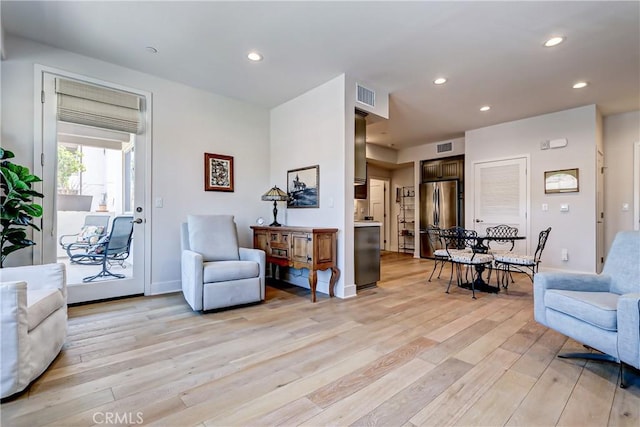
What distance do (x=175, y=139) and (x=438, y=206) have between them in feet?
17.7

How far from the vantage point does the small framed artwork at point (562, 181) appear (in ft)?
15.0

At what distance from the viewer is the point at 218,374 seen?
179cm

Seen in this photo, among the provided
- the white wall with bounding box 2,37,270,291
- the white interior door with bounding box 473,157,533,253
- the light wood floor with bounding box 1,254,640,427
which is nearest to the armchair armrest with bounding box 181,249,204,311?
the light wood floor with bounding box 1,254,640,427

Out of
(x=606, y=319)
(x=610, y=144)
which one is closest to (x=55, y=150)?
(x=606, y=319)

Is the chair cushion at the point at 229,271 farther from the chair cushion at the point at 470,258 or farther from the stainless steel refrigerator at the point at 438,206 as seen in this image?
the stainless steel refrigerator at the point at 438,206

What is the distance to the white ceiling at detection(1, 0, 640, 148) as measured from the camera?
2.43m

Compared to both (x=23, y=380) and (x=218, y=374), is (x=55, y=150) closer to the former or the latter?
(x=23, y=380)

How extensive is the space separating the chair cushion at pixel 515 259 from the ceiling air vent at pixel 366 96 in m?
2.59

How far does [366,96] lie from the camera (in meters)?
3.81

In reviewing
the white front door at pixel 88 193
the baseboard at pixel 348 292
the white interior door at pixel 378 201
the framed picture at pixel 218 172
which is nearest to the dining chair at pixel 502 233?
the baseboard at pixel 348 292

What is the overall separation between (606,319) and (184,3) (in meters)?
3.62

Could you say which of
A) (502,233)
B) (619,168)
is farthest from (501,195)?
(619,168)

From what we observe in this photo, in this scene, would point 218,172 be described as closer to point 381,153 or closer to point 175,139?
point 175,139

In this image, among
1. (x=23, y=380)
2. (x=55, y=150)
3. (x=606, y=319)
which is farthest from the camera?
(x=55, y=150)
